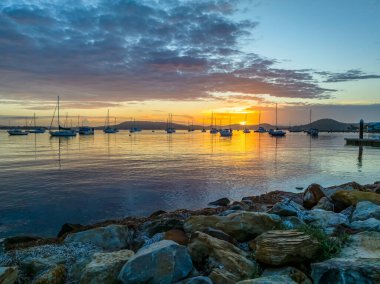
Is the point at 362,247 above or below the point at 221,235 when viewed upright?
above

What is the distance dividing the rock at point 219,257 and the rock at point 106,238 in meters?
2.88

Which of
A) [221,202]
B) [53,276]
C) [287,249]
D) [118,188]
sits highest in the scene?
[287,249]

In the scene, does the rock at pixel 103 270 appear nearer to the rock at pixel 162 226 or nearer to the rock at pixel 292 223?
the rock at pixel 162 226

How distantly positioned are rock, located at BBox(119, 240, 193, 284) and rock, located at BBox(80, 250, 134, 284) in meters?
0.26

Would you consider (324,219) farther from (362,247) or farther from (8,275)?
(8,275)

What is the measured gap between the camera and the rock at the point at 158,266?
225 inches

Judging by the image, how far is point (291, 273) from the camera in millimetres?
5793

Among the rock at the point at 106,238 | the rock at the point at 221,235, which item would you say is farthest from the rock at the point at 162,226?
the rock at the point at 221,235

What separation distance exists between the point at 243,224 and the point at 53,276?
15.5ft

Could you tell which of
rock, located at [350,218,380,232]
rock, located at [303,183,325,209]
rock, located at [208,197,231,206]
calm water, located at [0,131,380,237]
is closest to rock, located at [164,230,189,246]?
rock, located at [350,218,380,232]

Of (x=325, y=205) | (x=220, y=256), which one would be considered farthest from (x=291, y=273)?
(x=325, y=205)

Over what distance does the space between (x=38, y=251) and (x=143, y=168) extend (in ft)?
80.2

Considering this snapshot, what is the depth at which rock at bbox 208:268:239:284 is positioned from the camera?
564 centimetres

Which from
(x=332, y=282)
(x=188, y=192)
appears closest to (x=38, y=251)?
(x=332, y=282)
